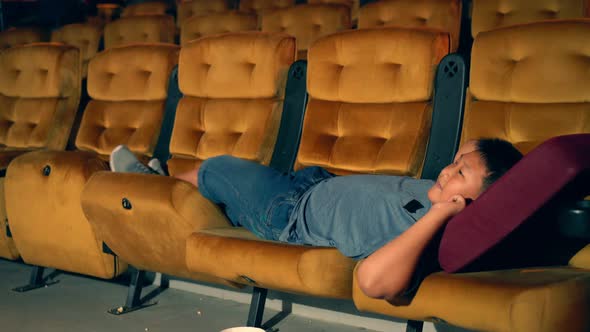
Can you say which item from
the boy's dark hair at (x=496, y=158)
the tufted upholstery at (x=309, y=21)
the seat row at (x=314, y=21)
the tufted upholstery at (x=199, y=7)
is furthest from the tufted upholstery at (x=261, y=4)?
the boy's dark hair at (x=496, y=158)

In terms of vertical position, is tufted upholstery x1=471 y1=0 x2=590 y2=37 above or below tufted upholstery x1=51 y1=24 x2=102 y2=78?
above

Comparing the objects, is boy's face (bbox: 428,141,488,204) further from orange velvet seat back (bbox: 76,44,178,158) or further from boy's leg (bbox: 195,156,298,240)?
orange velvet seat back (bbox: 76,44,178,158)

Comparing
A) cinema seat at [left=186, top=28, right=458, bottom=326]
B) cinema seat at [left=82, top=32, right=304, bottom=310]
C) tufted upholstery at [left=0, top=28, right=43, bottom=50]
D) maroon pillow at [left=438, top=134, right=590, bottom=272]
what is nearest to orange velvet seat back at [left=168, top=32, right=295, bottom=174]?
cinema seat at [left=82, top=32, right=304, bottom=310]

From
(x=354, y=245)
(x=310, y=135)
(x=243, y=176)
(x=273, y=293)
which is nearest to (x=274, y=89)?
(x=310, y=135)

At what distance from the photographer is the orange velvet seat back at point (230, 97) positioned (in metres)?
2.34

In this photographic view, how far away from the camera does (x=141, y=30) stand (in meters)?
4.39

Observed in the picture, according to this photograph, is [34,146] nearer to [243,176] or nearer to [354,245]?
[243,176]

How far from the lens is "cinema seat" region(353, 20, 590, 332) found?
3.96ft

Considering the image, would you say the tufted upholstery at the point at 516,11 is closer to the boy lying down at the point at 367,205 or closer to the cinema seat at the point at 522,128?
the cinema seat at the point at 522,128

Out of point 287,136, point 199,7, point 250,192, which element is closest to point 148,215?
point 250,192

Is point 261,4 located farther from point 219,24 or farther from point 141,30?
point 141,30

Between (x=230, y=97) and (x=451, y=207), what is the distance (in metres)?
1.25

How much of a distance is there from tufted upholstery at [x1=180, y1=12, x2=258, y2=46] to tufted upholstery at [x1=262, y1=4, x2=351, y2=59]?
33 cm

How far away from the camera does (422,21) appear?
3238 millimetres
